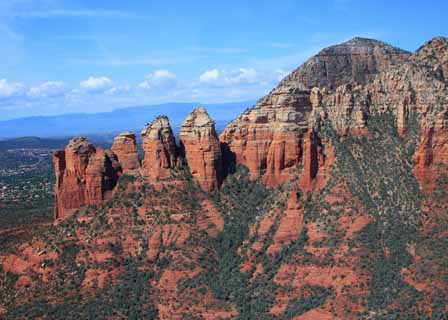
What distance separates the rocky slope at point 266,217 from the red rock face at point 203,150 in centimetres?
18

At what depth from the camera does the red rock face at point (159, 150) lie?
79.4 meters

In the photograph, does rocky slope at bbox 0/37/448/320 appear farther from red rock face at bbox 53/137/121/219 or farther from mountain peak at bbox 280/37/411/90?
mountain peak at bbox 280/37/411/90

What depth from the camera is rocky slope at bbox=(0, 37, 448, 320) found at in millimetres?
66438

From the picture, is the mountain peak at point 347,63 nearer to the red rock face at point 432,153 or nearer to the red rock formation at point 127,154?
the red rock face at point 432,153

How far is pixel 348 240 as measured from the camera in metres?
69.4

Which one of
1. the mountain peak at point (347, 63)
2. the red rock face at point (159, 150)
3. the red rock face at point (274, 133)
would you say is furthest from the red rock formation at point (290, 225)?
the mountain peak at point (347, 63)

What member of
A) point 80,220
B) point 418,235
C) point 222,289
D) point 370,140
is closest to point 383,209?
point 418,235

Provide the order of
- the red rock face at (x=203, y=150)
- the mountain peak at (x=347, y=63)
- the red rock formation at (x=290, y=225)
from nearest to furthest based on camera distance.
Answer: the red rock formation at (x=290, y=225) < the red rock face at (x=203, y=150) < the mountain peak at (x=347, y=63)

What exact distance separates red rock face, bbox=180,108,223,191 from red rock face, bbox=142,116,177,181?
2.40 metres

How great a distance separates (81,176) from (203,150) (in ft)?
52.6

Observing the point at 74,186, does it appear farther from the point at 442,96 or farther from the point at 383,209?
the point at 442,96

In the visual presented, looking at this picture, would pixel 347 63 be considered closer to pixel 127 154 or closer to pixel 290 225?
pixel 290 225

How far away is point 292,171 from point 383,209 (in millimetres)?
13093

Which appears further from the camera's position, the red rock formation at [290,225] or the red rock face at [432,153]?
the red rock face at [432,153]
